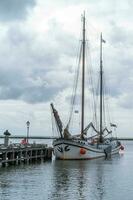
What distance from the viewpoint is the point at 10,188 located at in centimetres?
4053

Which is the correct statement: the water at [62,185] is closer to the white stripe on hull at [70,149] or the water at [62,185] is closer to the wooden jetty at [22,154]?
the wooden jetty at [22,154]

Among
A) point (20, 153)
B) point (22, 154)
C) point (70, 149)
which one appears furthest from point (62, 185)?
point (70, 149)

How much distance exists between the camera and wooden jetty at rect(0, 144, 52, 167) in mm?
63156

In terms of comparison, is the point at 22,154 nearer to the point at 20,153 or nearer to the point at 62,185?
the point at 20,153

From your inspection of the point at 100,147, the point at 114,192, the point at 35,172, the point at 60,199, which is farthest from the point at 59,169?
the point at 100,147

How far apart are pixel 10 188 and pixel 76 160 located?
3586 cm

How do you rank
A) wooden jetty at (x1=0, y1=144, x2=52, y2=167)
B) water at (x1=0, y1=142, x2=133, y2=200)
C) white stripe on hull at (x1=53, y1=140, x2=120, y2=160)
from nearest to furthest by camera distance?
water at (x1=0, y1=142, x2=133, y2=200)
wooden jetty at (x1=0, y1=144, x2=52, y2=167)
white stripe on hull at (x1=53, y1=140, x2=120, y2=160)

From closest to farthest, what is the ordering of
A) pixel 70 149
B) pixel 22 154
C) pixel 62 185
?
pixel 62 185, pixel 22 154, pixel 70 149

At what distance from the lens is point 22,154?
233 ft

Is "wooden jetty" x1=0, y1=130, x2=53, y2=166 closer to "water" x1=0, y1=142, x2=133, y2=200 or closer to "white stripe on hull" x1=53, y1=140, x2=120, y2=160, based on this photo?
"white stripe on hull" x1=53, y1=140, x2=120, y2=160

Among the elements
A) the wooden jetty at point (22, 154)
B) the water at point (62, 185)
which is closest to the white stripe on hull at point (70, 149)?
the wooden jetty at point (22, 154)

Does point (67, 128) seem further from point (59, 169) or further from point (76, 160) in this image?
point (59, 169)

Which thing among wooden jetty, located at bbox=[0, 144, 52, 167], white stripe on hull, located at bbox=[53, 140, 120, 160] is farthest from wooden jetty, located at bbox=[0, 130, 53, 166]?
white stripe on hull, located at bbox=[53, 140, 120, 160]

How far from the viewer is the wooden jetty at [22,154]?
207 feet
